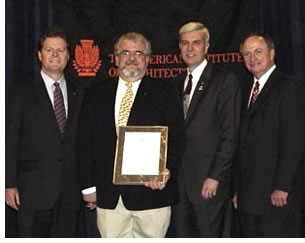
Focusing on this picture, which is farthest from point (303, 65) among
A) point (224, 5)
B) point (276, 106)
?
point (276, 106)

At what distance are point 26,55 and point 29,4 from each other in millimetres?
410

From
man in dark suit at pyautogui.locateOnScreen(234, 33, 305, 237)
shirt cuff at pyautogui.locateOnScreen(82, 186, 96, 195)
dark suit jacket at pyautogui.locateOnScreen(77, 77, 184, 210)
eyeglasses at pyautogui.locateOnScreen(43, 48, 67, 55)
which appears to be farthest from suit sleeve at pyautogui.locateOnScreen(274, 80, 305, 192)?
eyeglasses at pyautogui.locateOnScreen(43, 48, 67, 55)

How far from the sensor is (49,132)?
3170 millimetres

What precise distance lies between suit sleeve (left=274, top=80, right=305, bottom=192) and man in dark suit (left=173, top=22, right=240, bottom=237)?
304 mm

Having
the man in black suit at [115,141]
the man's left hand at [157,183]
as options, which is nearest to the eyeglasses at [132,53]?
the man in black suit at [115,141]

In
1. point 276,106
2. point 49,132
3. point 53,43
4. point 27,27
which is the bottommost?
point 49,132

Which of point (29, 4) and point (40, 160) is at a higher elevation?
point (29, 4)

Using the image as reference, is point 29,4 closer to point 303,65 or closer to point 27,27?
point 27,27

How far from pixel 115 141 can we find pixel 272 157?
95 cm

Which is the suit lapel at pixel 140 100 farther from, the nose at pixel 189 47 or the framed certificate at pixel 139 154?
the nose at pixel 189 47

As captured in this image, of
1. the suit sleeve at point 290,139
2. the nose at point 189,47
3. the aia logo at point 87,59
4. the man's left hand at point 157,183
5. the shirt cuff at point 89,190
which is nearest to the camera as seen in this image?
the man's left hand at point 157,183

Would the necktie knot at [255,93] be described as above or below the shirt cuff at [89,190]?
above

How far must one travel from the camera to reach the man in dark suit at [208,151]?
3164 millimetres
